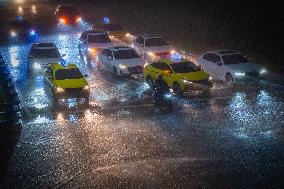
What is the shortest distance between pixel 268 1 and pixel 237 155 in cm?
4431

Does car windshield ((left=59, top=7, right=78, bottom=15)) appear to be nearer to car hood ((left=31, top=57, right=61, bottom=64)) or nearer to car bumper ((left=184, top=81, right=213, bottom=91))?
car hood ((left=31, top=57, right=61, bottom=64))

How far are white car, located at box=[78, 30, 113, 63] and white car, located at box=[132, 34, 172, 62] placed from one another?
224 centimetres

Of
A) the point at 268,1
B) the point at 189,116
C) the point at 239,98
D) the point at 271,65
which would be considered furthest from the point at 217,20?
the point at 189,116

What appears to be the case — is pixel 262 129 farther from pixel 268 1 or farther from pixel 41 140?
pixel 268 1

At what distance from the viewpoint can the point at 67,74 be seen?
64.8 feet

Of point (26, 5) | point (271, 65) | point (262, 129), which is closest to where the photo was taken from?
point (262, 129)

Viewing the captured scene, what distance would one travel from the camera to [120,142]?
543 inches

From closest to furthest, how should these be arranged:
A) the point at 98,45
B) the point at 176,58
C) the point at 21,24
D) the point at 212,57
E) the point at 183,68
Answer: the point at 183,68 → the point at 176,58 → the point at 212,57 → the point at 98,45 → the point at 21,24

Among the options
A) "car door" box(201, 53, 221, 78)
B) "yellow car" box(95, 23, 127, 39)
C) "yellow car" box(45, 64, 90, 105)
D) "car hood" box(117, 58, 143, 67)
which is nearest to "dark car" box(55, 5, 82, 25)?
"yellow car" box(95, 23, 127, 39)

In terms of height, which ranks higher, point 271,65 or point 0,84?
point 0,84

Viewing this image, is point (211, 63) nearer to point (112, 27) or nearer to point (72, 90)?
point (72, 90)

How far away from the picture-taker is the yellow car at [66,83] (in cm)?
1847

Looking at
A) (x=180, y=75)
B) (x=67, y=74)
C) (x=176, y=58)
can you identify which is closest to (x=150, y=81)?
(x=176, y=58)

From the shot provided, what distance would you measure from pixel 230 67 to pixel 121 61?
6.33 m
